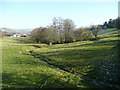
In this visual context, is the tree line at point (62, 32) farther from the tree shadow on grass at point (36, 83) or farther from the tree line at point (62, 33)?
the tree shadow on grass at point (36, 83)

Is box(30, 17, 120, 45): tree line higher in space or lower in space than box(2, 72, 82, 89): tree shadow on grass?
higher

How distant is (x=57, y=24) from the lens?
5859 centimetres

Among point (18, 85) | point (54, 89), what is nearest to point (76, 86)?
point (54, 89)

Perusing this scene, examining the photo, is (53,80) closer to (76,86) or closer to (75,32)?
(76,86)

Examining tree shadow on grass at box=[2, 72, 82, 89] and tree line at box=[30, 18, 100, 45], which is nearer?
tree shadow on grass at box=[2, 72, 82, 89]

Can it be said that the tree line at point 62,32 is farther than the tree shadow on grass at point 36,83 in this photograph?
Yes

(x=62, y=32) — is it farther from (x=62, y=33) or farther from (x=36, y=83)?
(x=36, y=83)

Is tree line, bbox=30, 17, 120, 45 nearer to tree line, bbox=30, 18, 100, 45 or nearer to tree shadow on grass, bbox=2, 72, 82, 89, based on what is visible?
tree line, bbox=30, 18, 100, 45

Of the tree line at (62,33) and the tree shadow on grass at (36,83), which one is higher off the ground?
the tree line at (62,33)

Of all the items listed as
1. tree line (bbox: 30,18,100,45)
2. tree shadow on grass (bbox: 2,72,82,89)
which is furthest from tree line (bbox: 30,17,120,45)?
tree shadow on grass (bbox: 2,72,82,89)

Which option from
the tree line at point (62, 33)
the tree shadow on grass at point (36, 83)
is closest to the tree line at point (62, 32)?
the tree line at point (62, 33)

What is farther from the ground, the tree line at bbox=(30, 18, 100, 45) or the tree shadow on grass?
the tree line at bbox=(30, 18, 100, 45)

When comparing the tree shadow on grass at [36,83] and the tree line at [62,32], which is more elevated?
the tree line at [62,32]

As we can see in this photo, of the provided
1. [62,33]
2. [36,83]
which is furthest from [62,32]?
[36,83]
